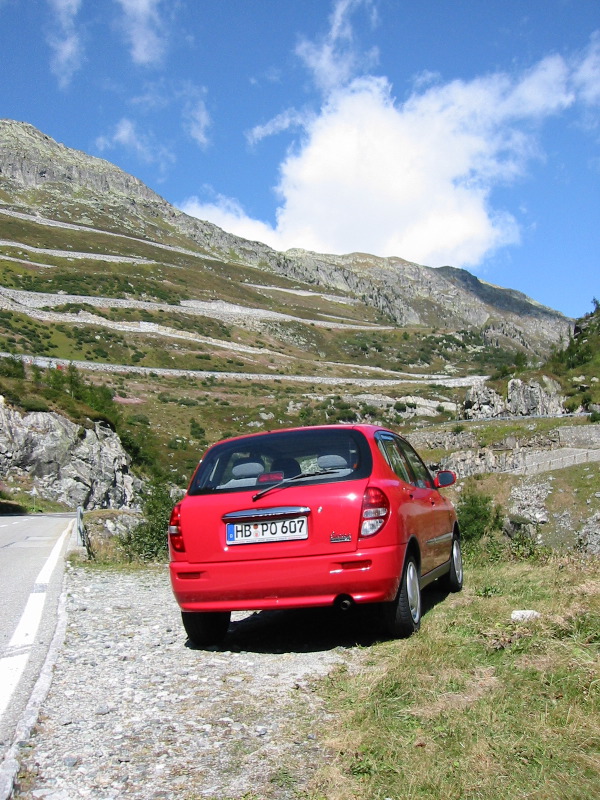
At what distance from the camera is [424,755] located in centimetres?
304

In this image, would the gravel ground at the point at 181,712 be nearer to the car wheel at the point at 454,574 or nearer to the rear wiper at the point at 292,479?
the rear wiper at the point at 292,479

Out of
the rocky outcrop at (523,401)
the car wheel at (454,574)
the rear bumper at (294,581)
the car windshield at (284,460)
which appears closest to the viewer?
the rear bumper at (294,581)

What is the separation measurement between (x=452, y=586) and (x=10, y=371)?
5102 centimetres

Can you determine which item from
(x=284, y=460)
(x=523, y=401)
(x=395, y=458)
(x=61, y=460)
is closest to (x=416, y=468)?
(x=395, y=458)

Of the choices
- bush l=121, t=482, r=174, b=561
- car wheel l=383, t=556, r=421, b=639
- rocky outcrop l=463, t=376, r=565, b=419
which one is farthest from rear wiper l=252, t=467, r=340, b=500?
rocky outcrop l=463, t=376, r=565, b=419

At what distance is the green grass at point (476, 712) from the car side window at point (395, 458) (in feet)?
4.58

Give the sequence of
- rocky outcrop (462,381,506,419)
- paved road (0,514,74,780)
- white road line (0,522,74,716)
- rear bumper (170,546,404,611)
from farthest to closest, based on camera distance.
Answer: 1. rocky outcrop (462,381,506,419)
2. rear bumper (170,546,404,611)
3. white road line (0,522,74,716)
4. paved road (0,514,74,780)

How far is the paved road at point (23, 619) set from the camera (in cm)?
428

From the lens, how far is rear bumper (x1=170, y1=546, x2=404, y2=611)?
521cm

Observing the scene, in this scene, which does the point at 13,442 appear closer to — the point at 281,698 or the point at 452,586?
the point at 452,586

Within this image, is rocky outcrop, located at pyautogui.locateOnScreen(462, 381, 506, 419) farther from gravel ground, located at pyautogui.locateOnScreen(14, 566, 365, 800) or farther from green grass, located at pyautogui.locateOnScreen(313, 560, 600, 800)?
green grass, located at pyautogui.locateOnScreen(313, 560, 600, 800)

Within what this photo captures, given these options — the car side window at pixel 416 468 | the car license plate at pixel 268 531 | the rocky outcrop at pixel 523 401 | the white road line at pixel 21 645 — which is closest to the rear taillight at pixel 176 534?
the car license plate at pixel 268 531

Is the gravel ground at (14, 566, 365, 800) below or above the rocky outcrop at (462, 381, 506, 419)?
below

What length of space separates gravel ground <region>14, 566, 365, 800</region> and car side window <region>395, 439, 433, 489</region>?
1644mm
